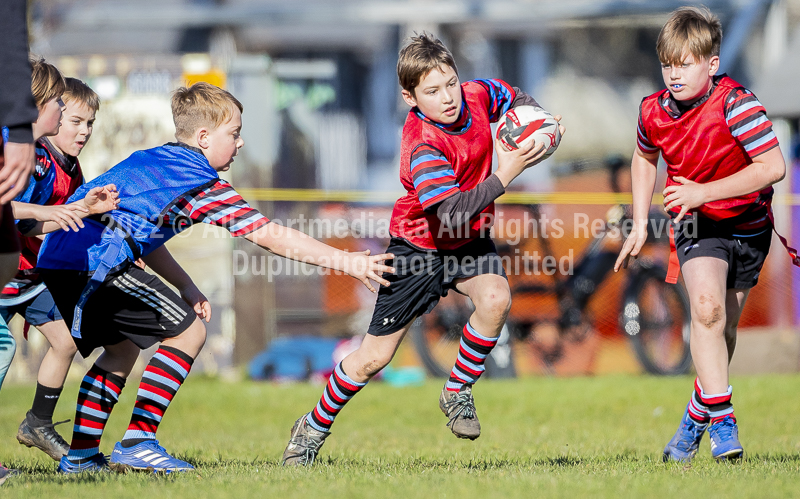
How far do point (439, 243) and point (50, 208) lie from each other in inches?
68.1

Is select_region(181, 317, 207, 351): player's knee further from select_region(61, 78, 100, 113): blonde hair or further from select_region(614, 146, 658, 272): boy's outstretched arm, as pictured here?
select_region(614, 146, 658, 272): boy's outstretched arm

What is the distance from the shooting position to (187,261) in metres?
8.70

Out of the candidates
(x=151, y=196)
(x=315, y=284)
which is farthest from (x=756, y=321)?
(x=151, y=196)

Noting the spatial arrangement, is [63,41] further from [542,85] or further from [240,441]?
[240,441]

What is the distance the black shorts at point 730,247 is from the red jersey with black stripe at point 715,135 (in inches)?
2.7

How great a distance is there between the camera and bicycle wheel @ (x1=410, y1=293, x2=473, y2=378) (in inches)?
325

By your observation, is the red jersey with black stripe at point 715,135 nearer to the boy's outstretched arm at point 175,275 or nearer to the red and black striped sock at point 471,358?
the red and black striped sock at point 471,358

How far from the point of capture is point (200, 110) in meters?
3.71

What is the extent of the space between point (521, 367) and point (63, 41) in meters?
9.09

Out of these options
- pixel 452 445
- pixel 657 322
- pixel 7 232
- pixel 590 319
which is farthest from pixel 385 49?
pixel 7 232

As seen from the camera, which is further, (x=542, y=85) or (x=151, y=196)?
(x=542, y=85)

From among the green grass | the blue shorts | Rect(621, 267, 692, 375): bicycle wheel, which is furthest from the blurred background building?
the blue shorts

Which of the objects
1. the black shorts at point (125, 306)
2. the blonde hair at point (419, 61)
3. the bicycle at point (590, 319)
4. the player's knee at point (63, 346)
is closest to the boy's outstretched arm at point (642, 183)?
the blonde hair at point (419, 61)

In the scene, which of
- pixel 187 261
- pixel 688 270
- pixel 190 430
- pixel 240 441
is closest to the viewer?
pixel 688 270
